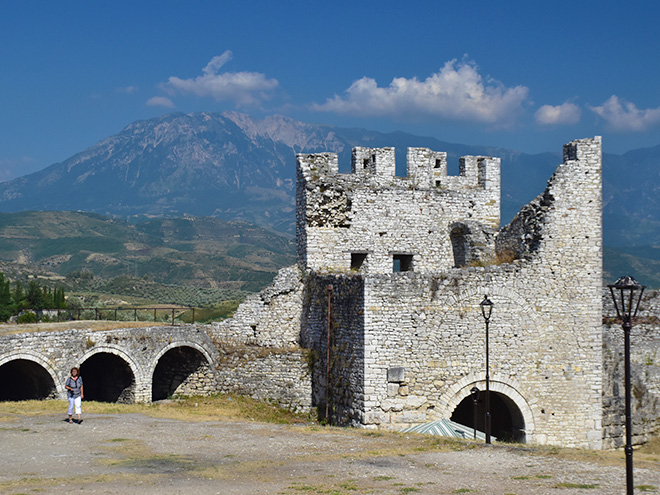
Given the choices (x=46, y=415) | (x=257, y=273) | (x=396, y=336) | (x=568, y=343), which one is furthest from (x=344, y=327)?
(x=257, y=273)

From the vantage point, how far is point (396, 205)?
2953 cm

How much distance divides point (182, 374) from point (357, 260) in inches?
322

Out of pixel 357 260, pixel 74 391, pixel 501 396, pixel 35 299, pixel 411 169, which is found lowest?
pixel 501 396

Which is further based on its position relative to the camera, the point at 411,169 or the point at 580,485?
the point at 411,169

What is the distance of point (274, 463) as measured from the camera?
1781 cm

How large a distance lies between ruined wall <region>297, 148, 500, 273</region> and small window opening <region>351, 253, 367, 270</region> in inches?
3.8

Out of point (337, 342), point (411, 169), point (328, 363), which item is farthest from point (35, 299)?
point (337, 342)

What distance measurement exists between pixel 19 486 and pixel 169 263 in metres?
162

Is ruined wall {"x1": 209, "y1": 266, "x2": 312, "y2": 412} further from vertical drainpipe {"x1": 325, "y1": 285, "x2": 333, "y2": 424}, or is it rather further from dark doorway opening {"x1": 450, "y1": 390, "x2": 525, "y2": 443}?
dark doorway opening {"x1": 450, "y1": 390, "x2": 525, "y2": 443}

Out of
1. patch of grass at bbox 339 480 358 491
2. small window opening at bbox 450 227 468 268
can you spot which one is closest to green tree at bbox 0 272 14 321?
small window opening at bbox 450 227 468 268

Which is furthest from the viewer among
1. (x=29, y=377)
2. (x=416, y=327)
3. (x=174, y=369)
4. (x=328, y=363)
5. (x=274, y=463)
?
(x=174, y=369)

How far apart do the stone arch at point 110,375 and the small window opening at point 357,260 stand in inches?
351

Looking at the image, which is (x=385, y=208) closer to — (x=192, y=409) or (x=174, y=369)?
(x=192, y=409)

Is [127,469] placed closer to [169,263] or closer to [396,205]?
[396,205]
